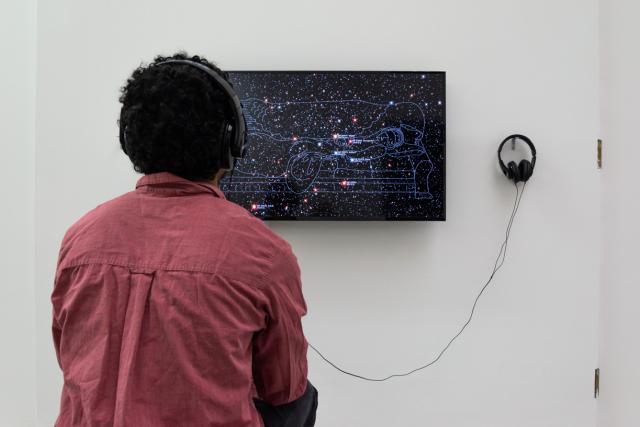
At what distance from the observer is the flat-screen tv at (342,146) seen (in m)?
1.87

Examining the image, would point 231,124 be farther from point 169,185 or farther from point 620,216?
point 620,216

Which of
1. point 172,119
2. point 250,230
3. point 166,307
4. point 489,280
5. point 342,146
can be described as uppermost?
point 342,146

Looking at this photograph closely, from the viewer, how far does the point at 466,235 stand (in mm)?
1952

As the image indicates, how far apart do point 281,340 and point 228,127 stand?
18.1 inches

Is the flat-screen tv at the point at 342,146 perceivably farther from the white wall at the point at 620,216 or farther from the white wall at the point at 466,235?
the white wall at the point at 620,216

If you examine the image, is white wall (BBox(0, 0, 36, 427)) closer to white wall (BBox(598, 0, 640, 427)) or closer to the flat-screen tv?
the flat-screen tv

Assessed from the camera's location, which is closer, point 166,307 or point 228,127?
point 166,307

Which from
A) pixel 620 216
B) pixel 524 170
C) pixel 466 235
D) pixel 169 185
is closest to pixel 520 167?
pixel 524 170

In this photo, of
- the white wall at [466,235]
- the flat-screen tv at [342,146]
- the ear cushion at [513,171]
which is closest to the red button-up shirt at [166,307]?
the flat-screen tv at [342,146]

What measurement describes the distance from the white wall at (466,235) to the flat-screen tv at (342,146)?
115 mm

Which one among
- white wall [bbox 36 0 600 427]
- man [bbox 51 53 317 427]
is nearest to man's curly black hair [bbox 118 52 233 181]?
man [bbox 51 53 317 427]

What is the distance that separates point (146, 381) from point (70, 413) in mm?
189

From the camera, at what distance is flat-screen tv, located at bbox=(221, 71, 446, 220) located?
187 centimetres

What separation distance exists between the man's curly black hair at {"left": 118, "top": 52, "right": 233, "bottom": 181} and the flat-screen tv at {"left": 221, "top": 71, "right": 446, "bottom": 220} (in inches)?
40.9
